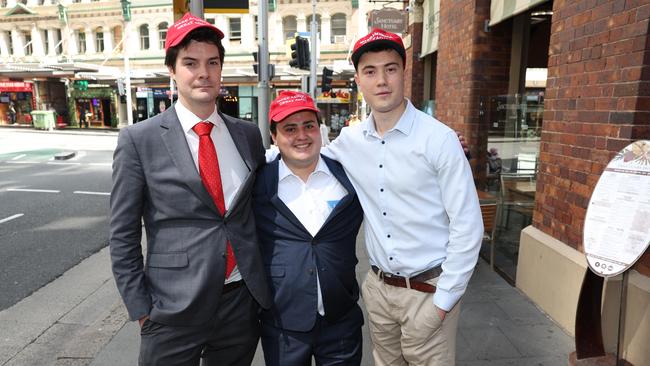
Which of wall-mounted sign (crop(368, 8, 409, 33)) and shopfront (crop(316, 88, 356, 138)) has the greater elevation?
wall-mounted sign (crop(368, 8, 409, 33))

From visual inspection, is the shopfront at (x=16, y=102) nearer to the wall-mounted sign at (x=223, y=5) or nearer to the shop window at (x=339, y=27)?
the shop window at (x=339, y=27)

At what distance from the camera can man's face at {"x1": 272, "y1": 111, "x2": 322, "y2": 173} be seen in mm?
2225

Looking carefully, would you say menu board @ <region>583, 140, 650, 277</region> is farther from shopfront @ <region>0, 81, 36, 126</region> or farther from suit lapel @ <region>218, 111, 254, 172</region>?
shopfront @ <region>0, 81, 36, 126</region>

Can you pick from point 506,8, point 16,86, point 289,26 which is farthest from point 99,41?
point 506,8

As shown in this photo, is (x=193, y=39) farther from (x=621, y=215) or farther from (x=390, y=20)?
(x=390, y=20)

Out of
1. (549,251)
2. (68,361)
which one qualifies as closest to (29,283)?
(68,361)

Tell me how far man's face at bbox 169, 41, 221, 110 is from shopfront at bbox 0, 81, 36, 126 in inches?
1641

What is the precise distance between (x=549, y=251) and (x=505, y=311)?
67 centimetres

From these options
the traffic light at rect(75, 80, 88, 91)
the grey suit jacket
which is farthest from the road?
the traffic light at rect(75, 80, 88, 91)

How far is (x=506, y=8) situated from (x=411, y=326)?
14.8ft

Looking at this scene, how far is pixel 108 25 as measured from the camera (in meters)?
35.0

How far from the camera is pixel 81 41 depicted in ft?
120

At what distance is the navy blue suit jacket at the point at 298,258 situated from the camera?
2.18 metres

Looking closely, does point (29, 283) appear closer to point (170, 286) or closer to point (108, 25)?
point (170, 286)
